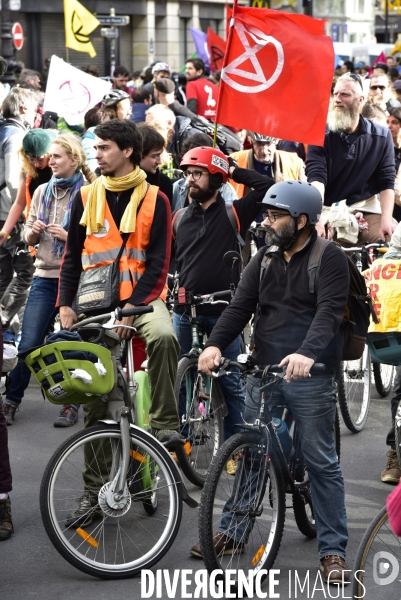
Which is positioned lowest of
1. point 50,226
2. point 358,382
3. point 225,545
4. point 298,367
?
point 358,382

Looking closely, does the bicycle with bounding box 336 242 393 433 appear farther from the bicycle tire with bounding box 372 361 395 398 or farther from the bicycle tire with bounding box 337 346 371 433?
the bicycle tire with bounding box 372 361 395 398

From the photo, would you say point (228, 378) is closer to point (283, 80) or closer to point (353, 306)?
point (353, 306)

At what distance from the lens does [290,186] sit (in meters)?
4.97

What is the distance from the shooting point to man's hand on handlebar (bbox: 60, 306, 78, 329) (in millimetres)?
5852

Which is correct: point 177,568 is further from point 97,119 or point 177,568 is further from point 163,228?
point 97,119

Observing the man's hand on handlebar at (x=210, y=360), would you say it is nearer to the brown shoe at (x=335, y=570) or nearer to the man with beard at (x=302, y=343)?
the man with beard at (x=302, y=343)

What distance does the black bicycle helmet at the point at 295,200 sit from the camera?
4.92 meters

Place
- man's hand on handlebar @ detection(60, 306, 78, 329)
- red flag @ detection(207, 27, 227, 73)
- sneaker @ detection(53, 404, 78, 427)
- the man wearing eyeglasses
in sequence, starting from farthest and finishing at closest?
red flag @ detection(207, 27, 227, 73) → the man wearing eyeglasses → sneaker @ detection(53, 404, 78, 427) → man's hand on handlebar @ detection(60, 306, 78, 329)

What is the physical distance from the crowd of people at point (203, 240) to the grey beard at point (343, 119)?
10 mm

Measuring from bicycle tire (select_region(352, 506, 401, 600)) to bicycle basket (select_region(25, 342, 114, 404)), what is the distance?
1.54m

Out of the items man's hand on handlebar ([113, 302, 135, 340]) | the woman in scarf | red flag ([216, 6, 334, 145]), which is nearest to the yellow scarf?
man's hand on handlebar ([113, 302, 135, 340])

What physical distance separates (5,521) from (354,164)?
150 inches

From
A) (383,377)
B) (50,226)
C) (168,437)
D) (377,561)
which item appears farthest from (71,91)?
(377,561)

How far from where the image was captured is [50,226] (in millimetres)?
7125
